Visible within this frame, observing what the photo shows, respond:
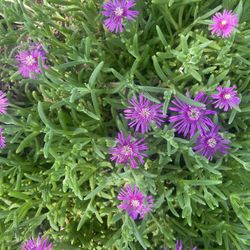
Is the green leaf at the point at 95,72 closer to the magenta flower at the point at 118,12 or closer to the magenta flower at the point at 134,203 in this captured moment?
the magenta flower at the point at 118,12

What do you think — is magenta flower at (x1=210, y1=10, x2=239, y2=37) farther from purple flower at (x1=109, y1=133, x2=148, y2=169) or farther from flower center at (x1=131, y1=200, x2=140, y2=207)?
flower center at (x1=131, y1=200, x2=140, y2=207)

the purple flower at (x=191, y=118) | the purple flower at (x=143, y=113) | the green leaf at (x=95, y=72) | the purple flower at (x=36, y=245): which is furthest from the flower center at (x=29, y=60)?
the purple flower at (x=36, y=245)

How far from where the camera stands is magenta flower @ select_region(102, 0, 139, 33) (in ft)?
4.41

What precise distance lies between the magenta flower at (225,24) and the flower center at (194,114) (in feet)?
0.89

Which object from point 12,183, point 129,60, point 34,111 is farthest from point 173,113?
point 12,183

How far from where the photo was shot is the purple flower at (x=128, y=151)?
1.32 meters

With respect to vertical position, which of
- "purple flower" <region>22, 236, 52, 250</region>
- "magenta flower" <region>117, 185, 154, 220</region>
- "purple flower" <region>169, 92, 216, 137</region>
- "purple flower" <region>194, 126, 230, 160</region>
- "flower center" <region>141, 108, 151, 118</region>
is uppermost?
"flower center" <region>141, 108, 151, 118</region>

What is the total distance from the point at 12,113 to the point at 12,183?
0.27 m

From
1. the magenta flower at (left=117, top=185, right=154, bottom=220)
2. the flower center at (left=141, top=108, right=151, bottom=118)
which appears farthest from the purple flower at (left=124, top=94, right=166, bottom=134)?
the magenta flower at (left=117, top=185, right=154, bottom=220)

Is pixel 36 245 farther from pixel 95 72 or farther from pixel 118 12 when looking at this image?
pixel 118 12

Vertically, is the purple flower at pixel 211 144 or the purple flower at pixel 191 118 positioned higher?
the purple flower at pixel 191 118

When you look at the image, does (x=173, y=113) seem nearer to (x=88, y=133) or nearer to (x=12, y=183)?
(x=88, y=133)

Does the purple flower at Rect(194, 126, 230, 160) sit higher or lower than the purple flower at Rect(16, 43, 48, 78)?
lower

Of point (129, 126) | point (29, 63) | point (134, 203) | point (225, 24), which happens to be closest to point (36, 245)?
point (134, 203)
